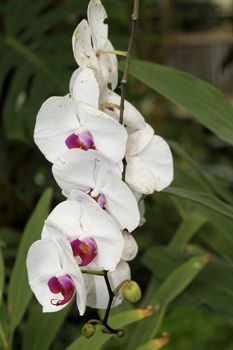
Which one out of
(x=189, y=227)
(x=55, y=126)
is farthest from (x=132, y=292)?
(x=189, y=227)

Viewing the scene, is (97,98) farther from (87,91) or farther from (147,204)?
(147,204)

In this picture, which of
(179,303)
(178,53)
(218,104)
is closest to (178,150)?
(218,104)

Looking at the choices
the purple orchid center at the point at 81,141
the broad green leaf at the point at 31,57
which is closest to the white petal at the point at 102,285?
the purple orchid center at the point at 81,141

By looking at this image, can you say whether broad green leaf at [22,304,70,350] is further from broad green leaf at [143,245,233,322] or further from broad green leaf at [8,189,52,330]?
broad green leaf at [143,245,233,322]

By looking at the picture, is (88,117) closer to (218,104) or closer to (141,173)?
(141,173)

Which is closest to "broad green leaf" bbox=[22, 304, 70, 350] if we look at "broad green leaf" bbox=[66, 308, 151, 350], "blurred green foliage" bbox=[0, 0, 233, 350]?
"blurred green foliage" bbox=[0, 0, 233, 350]

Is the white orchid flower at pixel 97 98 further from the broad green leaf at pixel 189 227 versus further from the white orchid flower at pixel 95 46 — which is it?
the broad green leaf at pixel 189 227
